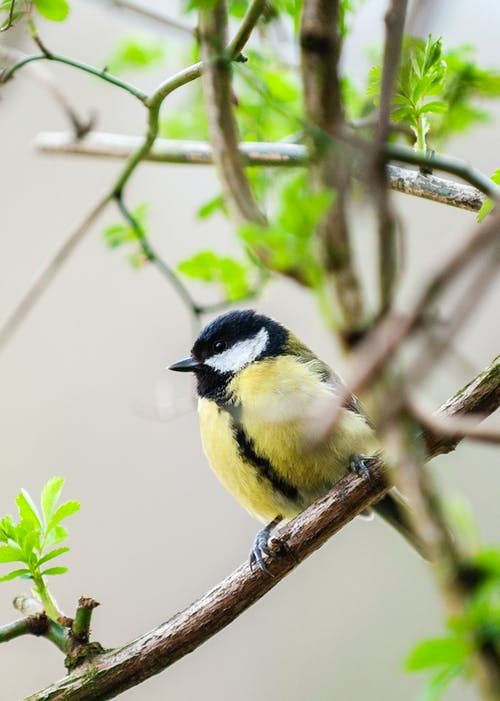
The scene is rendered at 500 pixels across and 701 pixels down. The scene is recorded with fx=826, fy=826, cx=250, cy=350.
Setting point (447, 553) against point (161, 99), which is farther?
point (161, 99)

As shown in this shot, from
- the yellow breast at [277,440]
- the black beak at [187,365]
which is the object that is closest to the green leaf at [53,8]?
the yellow breast at [277,440]

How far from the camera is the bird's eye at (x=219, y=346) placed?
190 cm

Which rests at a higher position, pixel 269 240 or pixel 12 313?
pixel 12 313

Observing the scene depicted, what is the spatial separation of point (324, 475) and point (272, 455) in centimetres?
12

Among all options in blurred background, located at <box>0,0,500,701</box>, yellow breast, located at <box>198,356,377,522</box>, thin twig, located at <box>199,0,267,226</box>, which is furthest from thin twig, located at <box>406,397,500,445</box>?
blurred background, located at <box>0,0,500,701</box>

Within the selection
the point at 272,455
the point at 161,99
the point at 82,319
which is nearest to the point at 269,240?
the point at 161,99

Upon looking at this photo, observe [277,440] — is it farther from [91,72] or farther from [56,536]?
[91,72]

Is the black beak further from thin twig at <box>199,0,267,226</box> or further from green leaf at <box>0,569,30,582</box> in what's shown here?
thin twig at <box>199,0,267,226</box>

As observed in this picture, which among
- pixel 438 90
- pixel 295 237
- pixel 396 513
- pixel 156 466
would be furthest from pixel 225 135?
pixel 156 466

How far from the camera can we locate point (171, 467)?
3.37 meters

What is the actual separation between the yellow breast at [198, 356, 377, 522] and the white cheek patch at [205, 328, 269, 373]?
0.06 m

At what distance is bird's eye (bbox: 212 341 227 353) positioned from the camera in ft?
6.22

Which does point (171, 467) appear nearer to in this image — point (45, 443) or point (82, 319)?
point (45, 443)

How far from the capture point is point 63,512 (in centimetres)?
107
